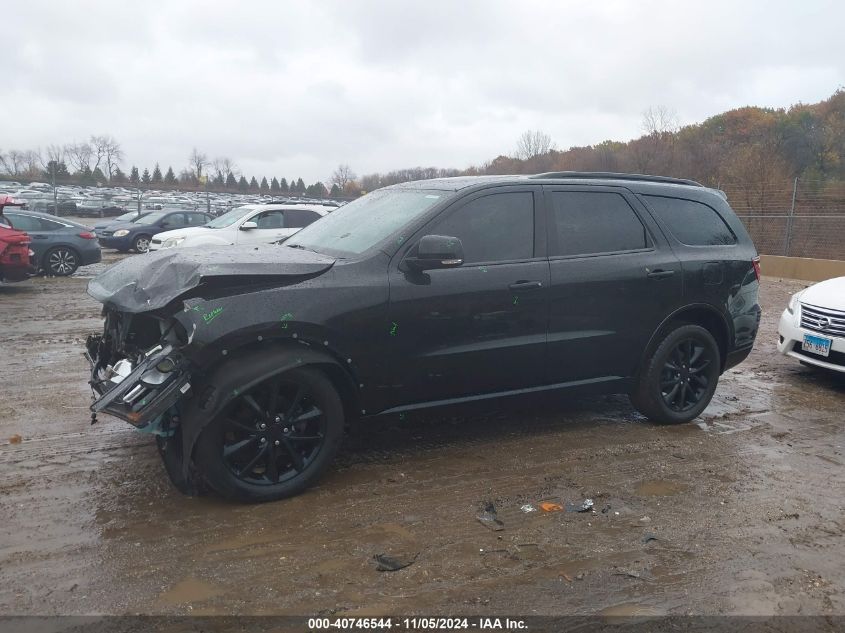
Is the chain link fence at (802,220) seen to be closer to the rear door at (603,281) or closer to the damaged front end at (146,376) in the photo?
the rear door at (603,281)

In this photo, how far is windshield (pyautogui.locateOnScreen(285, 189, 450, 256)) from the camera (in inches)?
176

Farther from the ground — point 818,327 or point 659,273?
point 659,273

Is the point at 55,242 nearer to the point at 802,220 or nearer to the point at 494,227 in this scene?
the point at 494,227

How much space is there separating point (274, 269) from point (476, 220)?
1.42 metres

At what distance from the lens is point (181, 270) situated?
380cm

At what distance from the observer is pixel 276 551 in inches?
133

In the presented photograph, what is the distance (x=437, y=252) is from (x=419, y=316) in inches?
16.3

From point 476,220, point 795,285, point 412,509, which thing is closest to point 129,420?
point 412,509

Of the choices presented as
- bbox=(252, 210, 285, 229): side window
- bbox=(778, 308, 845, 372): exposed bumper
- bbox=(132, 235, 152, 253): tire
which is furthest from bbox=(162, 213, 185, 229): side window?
bbox=(778, 308, 845, 372): exposed bumper

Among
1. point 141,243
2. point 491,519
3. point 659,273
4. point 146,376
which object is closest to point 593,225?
point 659,273

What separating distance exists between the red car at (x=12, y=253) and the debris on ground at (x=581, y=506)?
10530mm

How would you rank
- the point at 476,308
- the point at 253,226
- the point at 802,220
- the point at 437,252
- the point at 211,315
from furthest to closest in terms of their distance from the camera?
the point at 802,220 → the point at 253,226 → the point at 476,308 → the point at 437,252 → the point at 211,315

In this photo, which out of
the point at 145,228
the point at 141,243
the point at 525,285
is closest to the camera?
the point at 525,285

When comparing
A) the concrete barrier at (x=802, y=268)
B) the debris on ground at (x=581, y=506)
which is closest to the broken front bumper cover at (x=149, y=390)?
the debris on ground at (x=581, y=506)
